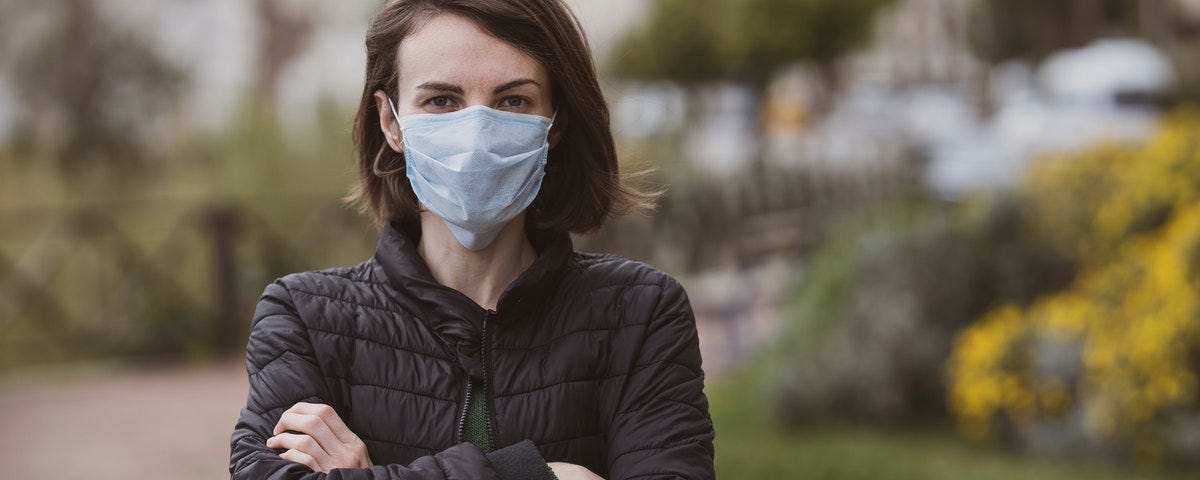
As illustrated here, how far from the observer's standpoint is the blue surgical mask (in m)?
1.98

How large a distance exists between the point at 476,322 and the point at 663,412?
0.32 m

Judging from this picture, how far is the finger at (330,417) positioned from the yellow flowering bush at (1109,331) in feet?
15.0

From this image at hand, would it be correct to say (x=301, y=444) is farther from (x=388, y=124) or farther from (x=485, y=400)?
(x=388, y=124)

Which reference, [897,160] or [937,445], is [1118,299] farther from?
[897,160]

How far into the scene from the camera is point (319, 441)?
1905mm

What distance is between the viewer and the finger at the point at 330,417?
1.91m

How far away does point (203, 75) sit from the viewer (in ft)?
48.8

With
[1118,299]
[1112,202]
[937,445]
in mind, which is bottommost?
[937,445]

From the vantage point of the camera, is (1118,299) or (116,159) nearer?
(1118,299)

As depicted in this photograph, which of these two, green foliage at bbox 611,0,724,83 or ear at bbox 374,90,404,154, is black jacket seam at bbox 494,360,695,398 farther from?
green foliage at bbox 611,0,724,83

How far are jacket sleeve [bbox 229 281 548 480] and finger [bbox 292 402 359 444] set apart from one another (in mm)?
36

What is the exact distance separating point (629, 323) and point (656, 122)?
Result: 8707mm

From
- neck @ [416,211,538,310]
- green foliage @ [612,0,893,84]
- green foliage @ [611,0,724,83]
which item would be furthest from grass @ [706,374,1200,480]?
green foliage @ [611,0,724,83]

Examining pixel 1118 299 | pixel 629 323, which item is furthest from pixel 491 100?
pixel 1118 299
